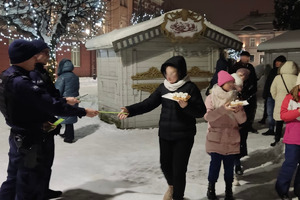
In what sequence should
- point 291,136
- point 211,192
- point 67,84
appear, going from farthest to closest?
point 67,84, point 211,192, point 291,136

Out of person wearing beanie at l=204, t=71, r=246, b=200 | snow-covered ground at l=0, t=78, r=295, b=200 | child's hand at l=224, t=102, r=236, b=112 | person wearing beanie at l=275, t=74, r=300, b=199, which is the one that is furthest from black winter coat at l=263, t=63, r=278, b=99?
child's hand at l=224, t=102, r=236, b=112

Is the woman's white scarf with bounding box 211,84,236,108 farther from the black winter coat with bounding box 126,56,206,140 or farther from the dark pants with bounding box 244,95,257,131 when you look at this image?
the dark pants with bounding box 244,95,257,131

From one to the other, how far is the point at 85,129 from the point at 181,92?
5949mm

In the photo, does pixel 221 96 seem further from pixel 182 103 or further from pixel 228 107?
pixel 182 103

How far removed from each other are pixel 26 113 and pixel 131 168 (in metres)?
3.00

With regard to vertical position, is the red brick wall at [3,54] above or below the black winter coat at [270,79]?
above

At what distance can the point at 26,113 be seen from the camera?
3184mm

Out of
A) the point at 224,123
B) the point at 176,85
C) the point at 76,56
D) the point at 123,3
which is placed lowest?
the point at 224,123

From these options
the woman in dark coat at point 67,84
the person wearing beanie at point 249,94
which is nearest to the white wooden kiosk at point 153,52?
the woman in dark coat at point 67,84

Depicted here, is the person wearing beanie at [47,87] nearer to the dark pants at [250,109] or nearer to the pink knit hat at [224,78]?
the pink knit hat at [224,78]

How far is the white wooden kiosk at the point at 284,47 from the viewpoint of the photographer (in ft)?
38.1

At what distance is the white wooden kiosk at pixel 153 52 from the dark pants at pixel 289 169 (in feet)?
17.2

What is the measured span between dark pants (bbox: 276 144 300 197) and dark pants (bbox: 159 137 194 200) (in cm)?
137

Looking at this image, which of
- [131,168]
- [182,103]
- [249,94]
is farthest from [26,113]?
[249,94]
